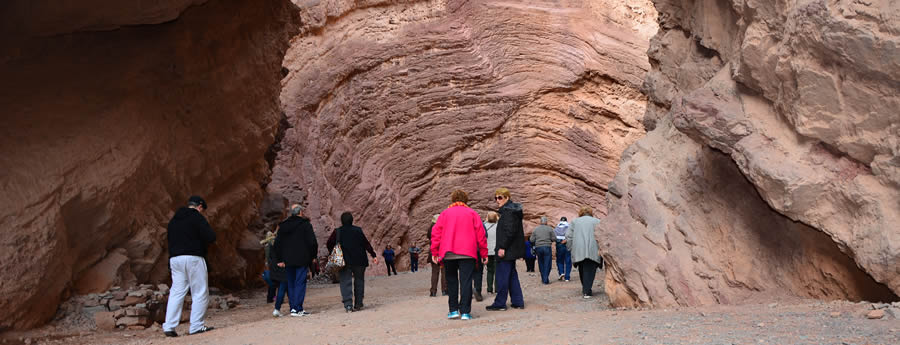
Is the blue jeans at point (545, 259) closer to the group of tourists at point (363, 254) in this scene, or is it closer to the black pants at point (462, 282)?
the group of tourists at point (363, 254)

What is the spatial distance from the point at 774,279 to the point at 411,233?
19.4m

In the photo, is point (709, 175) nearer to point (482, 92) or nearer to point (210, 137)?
point (210, 137)

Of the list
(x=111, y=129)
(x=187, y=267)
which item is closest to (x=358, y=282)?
(x=187, y=267)

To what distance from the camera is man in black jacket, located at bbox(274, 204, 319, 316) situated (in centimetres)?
878

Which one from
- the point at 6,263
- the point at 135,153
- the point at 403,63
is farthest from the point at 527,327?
the point at 403,63

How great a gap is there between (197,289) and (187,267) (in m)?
0.25

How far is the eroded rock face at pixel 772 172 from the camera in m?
5.50

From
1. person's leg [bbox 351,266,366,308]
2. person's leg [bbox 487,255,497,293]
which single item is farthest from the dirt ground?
person's leg [bbox 487,255,497,293]

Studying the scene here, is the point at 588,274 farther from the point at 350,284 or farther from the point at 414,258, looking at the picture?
the point at 414,258

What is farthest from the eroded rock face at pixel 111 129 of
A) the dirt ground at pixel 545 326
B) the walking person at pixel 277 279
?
the walking person at pixel 277 279

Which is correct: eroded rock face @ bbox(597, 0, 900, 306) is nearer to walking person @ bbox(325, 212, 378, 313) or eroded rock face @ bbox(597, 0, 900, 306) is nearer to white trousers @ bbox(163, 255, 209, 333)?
walking person @ bbox(325, 212, 378, 313)

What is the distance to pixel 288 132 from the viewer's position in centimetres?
2317

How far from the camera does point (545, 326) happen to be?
18.9 feet

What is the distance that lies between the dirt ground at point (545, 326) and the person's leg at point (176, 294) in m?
0.17
